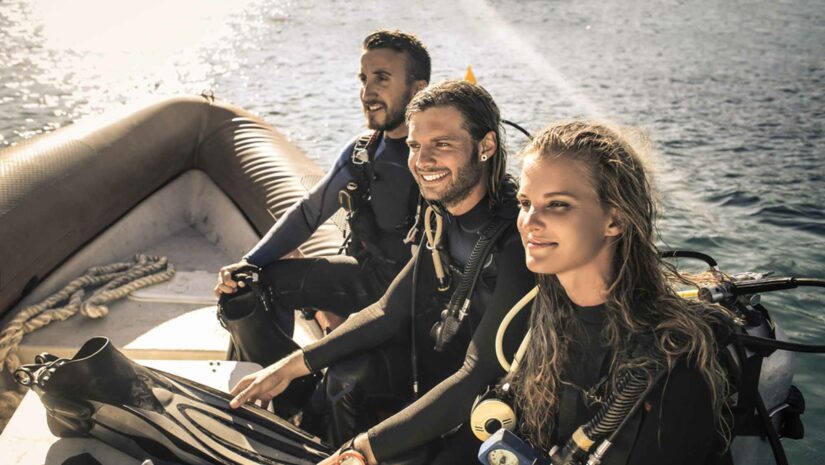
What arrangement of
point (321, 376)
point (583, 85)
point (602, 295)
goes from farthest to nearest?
point (583, 85) → point (321, 376) → point (602, 295)

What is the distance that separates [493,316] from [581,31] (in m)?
15.6

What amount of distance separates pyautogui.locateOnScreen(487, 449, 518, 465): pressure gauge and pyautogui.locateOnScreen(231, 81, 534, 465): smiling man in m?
0.30

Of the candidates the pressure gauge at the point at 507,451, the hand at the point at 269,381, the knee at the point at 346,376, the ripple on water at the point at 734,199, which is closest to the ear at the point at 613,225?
the pressure gauge at the point at 507,451

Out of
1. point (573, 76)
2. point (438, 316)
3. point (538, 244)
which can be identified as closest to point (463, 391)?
point (438, 316)

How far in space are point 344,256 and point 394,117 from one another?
602 mm

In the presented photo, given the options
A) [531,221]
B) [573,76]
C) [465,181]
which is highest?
[531,221]

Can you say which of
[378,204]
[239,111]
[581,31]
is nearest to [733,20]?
[581,31]

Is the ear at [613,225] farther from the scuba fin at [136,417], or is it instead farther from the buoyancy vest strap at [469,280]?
the scuba fin at [136,417]

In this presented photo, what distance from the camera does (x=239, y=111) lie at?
4.59 m

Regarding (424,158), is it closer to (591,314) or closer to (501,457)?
(591,314)

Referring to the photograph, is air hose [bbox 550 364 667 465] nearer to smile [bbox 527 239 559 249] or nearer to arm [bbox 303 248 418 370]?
smile [bbox 527 239 559 249]

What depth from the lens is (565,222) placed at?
1579 mm

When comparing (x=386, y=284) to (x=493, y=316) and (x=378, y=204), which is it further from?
(x=493, y=316)

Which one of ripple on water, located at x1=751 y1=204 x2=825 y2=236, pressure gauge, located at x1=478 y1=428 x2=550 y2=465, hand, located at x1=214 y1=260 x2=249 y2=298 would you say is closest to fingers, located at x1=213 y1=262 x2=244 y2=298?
hand, located at x1=214 y1=260 x2=249 y2=298
